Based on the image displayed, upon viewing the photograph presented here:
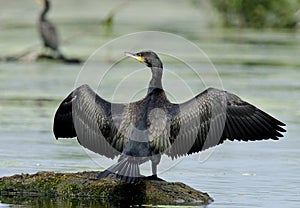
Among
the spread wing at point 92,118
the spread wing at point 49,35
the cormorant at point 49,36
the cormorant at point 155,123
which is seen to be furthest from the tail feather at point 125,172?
the spread wing at point 49,35

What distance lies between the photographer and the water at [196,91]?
1080 cm

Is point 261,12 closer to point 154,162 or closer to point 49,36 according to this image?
point 49,36

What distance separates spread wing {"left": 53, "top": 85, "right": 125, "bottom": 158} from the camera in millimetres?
9789

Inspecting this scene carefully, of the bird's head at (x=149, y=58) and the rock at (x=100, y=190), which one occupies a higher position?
the bird's head at (x=149, y=58)

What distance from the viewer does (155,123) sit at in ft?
31.3

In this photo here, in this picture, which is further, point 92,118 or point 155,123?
point 92,118

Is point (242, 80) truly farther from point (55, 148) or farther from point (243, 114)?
point (243, 114)

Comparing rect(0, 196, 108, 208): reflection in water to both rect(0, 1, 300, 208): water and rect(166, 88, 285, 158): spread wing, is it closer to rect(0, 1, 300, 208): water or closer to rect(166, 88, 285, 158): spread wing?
rect(0, 1, 300, 208): water

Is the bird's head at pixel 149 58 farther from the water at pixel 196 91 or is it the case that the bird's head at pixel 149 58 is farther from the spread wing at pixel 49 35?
the spread wing at pixel 49 35

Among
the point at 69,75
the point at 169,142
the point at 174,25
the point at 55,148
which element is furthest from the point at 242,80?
the point at 174,25

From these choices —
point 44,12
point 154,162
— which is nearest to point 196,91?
point 44,12

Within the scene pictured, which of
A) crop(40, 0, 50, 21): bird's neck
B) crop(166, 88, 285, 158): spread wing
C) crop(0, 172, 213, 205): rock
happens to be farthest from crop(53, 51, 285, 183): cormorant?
crop(40, 0, 50, 21): bird's neck

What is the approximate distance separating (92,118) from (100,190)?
30.3 inches

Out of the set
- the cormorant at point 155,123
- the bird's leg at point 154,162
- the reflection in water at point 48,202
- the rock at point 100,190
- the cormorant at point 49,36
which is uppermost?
the cormorant at point 49,36
